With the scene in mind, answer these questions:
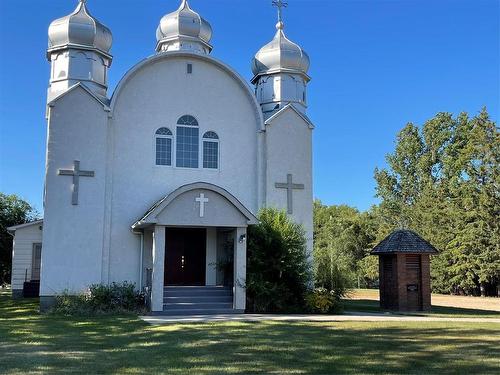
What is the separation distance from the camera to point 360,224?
174ft

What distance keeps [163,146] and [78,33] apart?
200 inches

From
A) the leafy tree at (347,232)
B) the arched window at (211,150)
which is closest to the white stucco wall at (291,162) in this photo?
the arched window at (211,150)

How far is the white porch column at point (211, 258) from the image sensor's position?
1923 centimetres

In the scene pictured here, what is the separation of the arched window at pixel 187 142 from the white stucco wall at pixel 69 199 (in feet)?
8.31

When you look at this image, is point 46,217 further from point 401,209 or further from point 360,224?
point 360,224

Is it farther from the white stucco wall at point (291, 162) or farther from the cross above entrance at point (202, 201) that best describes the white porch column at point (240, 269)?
the white stucco wall at point (291, 162)

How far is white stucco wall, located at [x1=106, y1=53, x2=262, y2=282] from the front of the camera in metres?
18.6

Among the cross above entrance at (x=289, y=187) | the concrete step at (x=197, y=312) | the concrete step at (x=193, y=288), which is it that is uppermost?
the cross above entrance at (x=289, y=187)

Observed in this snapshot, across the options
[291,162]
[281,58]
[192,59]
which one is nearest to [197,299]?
[291,162]

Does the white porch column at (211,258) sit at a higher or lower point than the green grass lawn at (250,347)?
higher

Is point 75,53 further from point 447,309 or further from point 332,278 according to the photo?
point 447,309

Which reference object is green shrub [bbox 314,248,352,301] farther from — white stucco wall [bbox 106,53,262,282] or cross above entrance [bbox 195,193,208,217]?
cross above entrance [bbox 195,193,208,217]

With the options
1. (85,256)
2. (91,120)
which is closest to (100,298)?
(85,256)

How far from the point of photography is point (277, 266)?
17359mm
